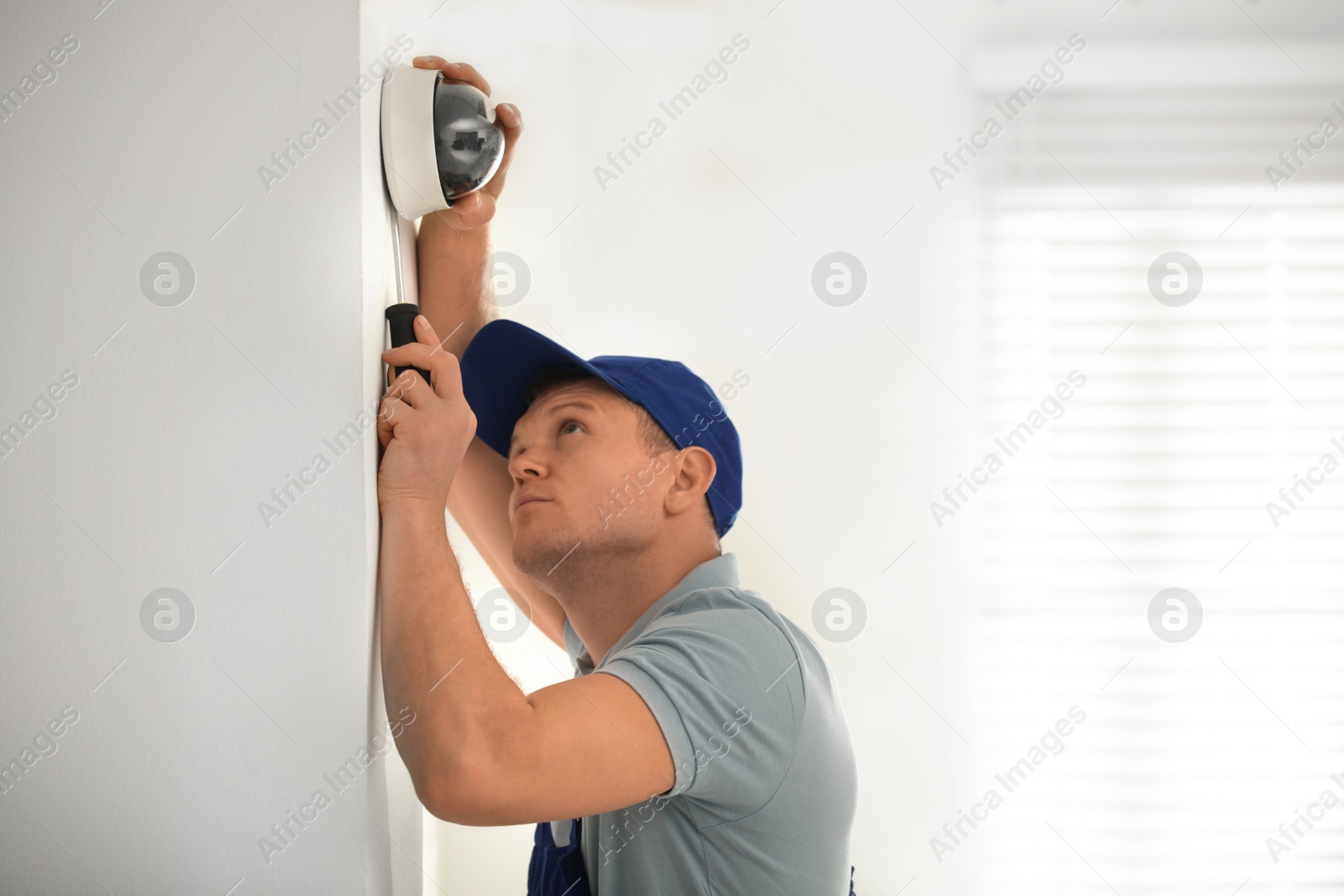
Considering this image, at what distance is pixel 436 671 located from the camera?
0.69m

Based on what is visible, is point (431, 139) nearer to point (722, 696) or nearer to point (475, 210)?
point (475, 210)

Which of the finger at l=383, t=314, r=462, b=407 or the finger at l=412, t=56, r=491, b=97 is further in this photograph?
the finger at l=412, t=56, r=491, b=97

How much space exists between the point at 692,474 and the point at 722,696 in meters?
0.38

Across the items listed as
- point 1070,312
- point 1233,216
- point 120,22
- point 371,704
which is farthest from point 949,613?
point 120,22

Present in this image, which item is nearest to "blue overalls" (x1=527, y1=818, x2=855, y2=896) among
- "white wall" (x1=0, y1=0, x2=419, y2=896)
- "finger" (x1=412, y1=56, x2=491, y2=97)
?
"white wall" (x1=0, y1=0, x2=419, y2=896)

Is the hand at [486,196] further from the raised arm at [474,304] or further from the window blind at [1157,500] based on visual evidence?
the window blind at [1157,500]

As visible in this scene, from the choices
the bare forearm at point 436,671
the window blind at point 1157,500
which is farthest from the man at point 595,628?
the window blind at point 1157,500

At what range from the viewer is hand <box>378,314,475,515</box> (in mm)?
738

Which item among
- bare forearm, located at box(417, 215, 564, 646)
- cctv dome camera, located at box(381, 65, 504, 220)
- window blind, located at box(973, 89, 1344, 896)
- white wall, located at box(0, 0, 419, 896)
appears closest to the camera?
white wall, located at box(0, 0, 419, 896)

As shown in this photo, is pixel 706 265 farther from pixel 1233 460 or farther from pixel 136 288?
pixel 1233 460

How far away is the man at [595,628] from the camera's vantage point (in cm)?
70

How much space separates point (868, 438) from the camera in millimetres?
1393

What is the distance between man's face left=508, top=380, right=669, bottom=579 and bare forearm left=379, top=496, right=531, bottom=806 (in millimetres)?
278

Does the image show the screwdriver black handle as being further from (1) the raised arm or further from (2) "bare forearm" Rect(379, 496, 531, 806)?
(1) the raised arm
